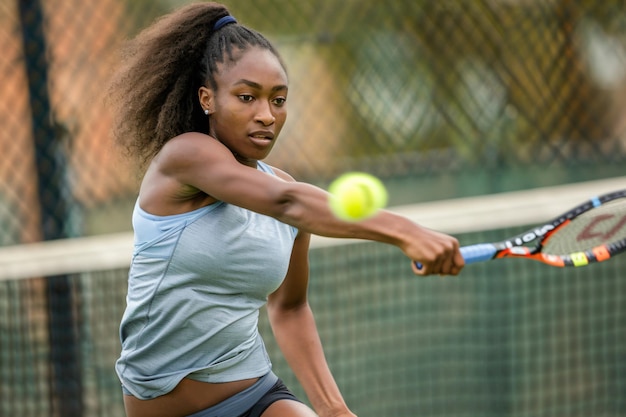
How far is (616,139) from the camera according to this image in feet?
20.1

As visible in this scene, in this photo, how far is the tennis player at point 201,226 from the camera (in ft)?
9.15

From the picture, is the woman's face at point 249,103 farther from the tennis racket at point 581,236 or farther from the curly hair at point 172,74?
the tennis racket at point 581,236

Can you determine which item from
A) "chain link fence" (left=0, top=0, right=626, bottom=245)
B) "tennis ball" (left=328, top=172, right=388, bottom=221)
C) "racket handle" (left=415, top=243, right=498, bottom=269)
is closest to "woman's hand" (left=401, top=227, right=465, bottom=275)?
"tennis ball" (left=328, top=172, right=388, bottom=221)

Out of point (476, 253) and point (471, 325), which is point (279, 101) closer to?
point (476, 253)

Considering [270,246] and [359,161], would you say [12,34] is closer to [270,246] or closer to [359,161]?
[359,161]

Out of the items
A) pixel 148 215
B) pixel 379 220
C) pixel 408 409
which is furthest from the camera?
pixel 408 409

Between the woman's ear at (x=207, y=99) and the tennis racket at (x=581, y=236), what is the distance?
911 millimetres

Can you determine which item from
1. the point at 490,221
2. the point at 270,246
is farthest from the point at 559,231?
the point at 490,221

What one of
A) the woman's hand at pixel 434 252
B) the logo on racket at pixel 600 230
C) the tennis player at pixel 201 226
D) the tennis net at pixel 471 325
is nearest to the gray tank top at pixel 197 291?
the tennis player at pixel 201 226

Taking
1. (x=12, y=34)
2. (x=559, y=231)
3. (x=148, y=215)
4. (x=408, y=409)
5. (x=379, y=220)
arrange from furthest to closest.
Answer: (x=408, y=409) < (x=12, y=34) < (x=559, y=231) < (x=148, y=215) < (x=379, y=220)

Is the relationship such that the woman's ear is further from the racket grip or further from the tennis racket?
the tennis racket

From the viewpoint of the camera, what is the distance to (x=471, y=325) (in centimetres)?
580

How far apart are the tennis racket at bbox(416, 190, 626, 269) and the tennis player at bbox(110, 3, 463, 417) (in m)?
0.76

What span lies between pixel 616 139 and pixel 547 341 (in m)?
1.25
